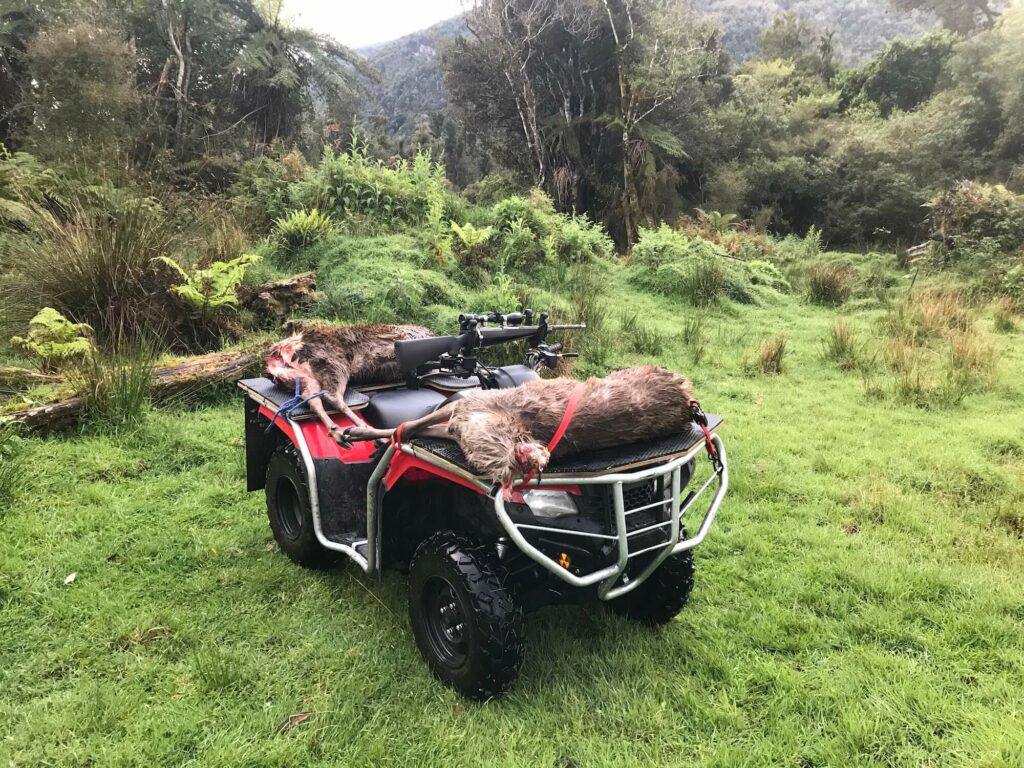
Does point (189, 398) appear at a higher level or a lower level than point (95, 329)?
lower

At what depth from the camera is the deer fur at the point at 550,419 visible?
6.06 feet

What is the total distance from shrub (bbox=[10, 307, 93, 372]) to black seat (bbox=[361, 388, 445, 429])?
3.02 meters

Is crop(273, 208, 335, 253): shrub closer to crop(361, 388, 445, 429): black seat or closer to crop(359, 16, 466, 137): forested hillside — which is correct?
crop(361, 388, 445, 429): black seat

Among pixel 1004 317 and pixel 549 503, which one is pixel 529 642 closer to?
pixel 549 503

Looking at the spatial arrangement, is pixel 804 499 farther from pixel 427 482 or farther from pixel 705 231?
pixel 705 231

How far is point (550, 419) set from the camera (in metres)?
2.00

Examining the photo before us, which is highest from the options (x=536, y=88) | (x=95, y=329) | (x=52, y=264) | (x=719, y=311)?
(x=536, y=88)

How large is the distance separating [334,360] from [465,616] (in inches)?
60.2

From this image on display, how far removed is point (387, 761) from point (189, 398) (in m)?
3.95

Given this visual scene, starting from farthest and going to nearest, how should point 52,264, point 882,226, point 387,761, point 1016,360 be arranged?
point 882,226 < point 1016,360 < point 52,264 < point 387,761

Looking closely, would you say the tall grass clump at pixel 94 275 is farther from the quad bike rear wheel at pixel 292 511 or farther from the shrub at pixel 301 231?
the quad bike rear wheel at pixel 292 511

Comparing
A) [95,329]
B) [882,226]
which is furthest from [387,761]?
[882,226]

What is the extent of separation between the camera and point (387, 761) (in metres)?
1.96

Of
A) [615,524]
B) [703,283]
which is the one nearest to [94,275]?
[615,524]
